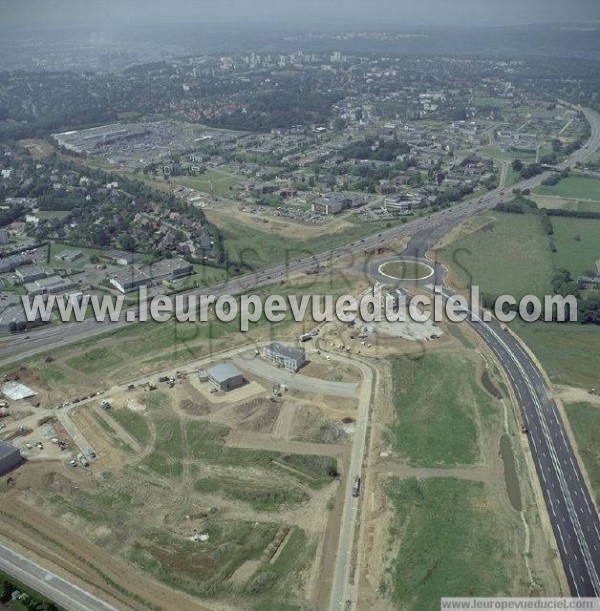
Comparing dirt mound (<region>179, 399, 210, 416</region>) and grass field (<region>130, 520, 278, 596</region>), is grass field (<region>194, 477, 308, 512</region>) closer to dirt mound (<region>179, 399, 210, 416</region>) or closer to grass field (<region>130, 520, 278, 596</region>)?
grass field (<region>130, 520, 278, 596</region>)

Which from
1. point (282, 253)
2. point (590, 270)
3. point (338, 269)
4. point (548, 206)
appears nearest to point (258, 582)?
point (338, 269)

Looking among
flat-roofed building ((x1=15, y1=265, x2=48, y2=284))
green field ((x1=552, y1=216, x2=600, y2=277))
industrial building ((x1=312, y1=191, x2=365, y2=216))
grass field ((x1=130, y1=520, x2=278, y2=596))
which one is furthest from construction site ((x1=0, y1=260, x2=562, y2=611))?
industrial building ((x1=312, y1=191, x2=365, y2=216))

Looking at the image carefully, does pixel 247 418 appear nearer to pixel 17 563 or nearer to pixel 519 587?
pixel 17 563

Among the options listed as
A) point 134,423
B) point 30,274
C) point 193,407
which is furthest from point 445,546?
point 30,274

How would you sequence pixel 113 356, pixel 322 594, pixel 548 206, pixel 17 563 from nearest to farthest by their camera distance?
pixel 322 594
pixel 17 563
pixel 113 356
pixel 548 206

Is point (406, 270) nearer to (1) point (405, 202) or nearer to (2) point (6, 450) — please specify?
(1) point (405, 202)

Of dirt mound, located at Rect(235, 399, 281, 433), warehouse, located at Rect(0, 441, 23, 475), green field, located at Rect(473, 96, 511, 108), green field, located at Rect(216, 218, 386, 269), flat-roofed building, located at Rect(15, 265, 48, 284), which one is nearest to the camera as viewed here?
warehouse, located at Rect(0, 441, 23, 475)
